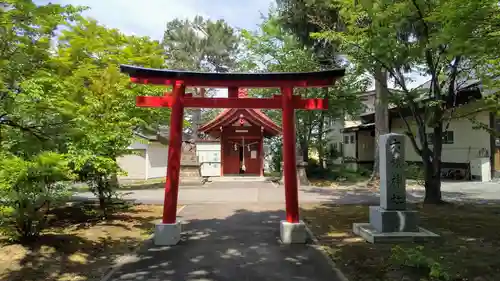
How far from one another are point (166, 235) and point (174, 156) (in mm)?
1681

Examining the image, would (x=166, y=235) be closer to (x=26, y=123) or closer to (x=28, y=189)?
(x=28, y=189)

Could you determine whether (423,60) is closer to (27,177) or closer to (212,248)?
(212,248)

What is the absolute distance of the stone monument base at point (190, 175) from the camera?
21347mm

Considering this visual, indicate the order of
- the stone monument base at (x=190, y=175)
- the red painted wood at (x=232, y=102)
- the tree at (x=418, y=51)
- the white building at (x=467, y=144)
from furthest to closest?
the stone monument base at (x=190, y=175)
the white building at (x=467, y=144)
the tree at (x=418, y=51)
the red painted wood at (x=232, y=102)

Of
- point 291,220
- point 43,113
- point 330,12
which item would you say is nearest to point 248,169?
point 330,12

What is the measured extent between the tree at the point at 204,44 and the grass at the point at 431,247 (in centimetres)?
2738

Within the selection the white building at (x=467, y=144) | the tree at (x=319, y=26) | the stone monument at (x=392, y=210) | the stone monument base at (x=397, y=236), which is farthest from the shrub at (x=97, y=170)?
the white building at (x=467, y=144)

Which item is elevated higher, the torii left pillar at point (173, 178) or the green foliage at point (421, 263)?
the torii left pillar at point (173, 178)

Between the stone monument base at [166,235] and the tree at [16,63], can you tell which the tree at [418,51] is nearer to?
the stone monument base at [166,235]

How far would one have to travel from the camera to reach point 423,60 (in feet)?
40.3

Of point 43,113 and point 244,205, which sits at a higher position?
point 43,113

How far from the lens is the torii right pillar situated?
7.77 metres

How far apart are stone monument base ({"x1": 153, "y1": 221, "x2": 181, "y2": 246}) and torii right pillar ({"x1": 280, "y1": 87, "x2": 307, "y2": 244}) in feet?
7.44

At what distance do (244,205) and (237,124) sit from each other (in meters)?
13.0
